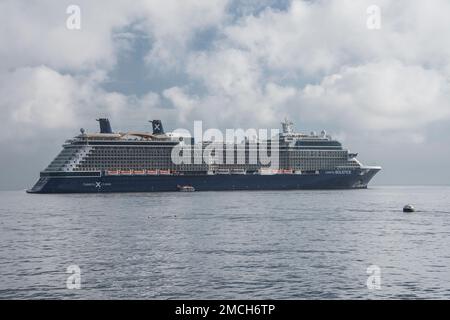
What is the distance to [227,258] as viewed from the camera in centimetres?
3222

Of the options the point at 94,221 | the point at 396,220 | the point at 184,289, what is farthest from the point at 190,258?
the point at 396,220

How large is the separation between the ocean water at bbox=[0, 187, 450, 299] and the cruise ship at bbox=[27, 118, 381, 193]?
71.4m

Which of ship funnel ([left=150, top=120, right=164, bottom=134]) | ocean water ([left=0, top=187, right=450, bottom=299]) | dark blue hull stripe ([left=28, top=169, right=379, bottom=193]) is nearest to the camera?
ocean water ([left=0, top=187, right=450, bottom=299])

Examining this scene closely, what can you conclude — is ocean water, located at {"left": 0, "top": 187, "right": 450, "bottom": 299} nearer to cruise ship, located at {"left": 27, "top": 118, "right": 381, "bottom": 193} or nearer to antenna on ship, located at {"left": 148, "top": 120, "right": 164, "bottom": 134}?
cruise ship, located at {"left": 27, "top": 118, "right": 381, "bottom": 193}

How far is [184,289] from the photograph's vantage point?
965 inches

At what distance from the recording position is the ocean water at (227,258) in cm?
2434

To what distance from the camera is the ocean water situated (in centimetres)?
2434

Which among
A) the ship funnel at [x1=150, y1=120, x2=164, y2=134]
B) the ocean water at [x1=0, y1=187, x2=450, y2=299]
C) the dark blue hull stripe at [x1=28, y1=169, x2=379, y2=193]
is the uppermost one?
the ship funnel at [x1=150, y1=120, x2=164, y2=134]

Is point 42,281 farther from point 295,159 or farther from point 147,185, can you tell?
point 295,159

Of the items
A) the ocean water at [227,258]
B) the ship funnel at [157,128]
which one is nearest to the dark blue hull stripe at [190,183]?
the ship funnel at [157,128]

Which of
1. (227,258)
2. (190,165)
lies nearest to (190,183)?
(190,165)

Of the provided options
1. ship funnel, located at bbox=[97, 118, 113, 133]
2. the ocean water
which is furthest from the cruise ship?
the ocean water

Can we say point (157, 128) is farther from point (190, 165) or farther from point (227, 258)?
point (227, 258)

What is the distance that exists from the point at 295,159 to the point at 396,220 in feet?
281
